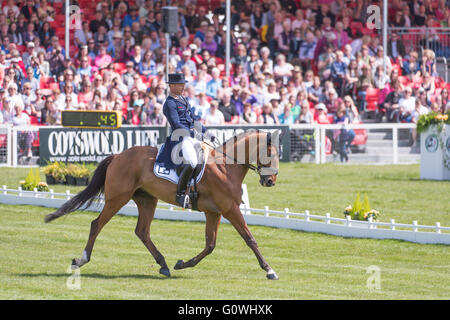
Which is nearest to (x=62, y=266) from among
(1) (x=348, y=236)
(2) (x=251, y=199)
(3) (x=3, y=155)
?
(1) (x=348, y=236)

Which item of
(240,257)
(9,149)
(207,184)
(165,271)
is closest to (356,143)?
(9,149)

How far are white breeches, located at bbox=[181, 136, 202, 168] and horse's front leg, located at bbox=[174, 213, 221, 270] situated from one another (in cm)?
77

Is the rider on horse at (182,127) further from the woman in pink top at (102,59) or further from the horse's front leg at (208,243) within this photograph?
the woman in pink top at (102,59)

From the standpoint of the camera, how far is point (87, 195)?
14.2 m

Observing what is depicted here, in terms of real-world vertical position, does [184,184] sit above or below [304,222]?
above

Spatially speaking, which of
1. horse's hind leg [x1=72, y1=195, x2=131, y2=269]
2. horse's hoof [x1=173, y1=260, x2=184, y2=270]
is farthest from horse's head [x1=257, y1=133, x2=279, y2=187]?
horse's hind leg [x1=72, y1=195, x2=131, y2=269]

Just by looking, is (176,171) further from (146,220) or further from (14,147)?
(14,147)

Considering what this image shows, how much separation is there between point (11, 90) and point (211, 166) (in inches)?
536

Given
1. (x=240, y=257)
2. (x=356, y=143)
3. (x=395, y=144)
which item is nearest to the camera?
(x=240, y=257)

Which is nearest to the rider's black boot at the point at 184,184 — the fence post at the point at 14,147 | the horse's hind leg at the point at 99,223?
the horse's hind leg at the point at 99,223

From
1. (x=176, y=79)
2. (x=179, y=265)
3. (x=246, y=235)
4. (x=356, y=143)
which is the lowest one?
(x=179, y=265)

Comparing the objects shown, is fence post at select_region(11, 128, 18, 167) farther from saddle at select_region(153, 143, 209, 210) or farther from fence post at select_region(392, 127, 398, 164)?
saddle at select_region(153, 143, 209, 210)

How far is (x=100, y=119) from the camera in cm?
2427

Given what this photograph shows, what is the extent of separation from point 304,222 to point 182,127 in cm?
506
